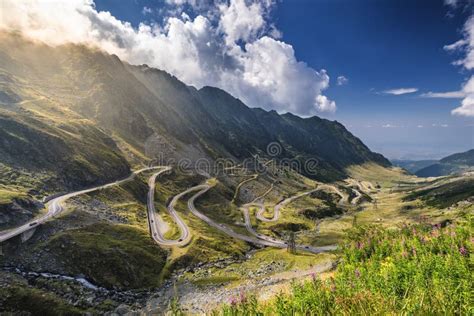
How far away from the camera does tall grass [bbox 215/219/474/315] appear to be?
8.12m

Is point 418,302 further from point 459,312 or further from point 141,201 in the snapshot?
point 141,201

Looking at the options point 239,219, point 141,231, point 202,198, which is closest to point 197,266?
point 141,231

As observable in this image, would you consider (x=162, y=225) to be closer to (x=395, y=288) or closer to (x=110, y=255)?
(x=110, y=255)

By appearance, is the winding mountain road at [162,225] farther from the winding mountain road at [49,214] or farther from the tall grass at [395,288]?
the tall grass at [395,288]

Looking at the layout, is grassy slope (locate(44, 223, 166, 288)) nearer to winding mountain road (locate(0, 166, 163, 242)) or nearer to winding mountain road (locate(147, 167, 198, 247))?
winding mountain road (locate(0, 166, 163, 242))

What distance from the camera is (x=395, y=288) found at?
16766 millimetres

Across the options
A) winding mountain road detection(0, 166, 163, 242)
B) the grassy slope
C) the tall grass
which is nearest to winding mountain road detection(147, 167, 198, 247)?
the grassy slope

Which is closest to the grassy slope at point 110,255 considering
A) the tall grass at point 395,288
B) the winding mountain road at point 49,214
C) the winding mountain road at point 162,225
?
the winding mountain road at point 49,214

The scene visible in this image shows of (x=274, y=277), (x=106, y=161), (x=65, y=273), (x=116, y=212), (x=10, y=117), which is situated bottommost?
(x=274, y=277)

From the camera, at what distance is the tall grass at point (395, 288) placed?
8.12 meters

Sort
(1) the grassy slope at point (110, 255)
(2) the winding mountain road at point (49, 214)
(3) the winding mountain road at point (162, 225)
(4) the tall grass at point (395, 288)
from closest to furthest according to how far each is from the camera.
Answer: (4) the tall grass at point (395, 288) < (2) the winding mountain road at point (49, 214) < (1) the grassy slope at point (110, 255) < (3) the winding mountain road at point (162, 225)

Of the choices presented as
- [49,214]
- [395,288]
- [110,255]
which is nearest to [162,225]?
[110,255]

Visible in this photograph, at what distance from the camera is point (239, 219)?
183375 millimetres

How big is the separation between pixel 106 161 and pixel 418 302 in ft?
650
